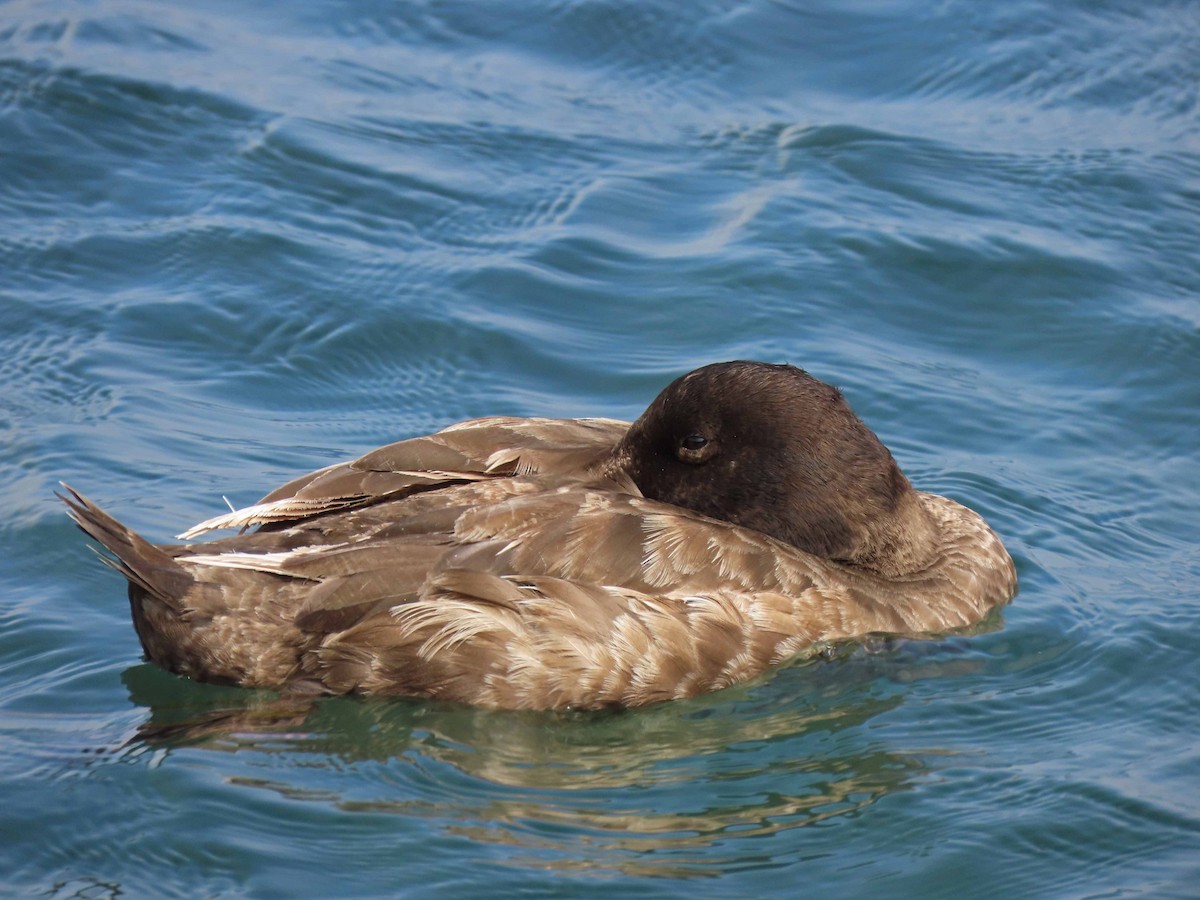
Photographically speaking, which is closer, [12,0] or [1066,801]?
[1066,801]

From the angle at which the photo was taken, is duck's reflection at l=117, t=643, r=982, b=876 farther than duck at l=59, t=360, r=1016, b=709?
No

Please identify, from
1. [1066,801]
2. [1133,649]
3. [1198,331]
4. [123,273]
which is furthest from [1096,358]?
[123,273]

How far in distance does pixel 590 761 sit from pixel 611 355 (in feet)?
11.7

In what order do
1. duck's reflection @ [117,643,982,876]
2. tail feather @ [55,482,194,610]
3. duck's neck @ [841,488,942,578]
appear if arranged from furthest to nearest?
1. duck's neck @ [841,488,942,578]
2. tail feather @ [55,482,194,610]
3. duck's reflection @ [117,643,982,876]

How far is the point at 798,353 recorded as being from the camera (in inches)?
337

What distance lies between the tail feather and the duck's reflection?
1.22 feet

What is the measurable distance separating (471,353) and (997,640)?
3.35 meters

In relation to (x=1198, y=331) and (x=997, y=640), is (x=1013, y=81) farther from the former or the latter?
(x=997, y=640)

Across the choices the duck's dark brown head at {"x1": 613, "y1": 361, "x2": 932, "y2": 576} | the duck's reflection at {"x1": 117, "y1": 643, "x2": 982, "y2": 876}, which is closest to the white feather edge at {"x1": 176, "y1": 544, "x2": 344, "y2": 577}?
the duck's reflection at {"x1": 117, "y1": 643, "x2": 982, "y2": 876}

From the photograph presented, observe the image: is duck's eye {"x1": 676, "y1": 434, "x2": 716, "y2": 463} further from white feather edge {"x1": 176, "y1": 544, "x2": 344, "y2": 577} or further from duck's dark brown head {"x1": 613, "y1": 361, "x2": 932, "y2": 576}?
white feather edge {"x1": 176, "y1": 544, "x2": 344, "y2": 577}

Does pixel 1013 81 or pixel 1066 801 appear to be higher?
pixel 1013 81

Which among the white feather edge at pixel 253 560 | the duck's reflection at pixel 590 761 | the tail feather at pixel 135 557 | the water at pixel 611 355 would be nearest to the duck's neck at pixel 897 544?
the water at pixel 611 355

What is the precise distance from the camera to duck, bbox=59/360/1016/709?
18.2 ft

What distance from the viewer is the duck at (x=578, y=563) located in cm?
554
